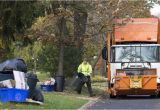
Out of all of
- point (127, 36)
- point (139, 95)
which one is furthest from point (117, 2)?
point (139, 95)

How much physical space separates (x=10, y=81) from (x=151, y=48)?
32.6 ft

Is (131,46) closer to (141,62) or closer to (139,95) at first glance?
(141,62)

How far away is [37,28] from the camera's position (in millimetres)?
28516

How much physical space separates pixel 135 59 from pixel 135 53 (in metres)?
0.29

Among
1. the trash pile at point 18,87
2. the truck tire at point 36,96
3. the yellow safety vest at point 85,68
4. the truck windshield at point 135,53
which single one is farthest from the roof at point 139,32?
the truck tire at point 36,96

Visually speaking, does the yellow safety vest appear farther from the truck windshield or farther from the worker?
the truck windshield

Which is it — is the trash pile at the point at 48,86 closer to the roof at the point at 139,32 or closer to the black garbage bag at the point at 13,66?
the roof at the point at 139,32

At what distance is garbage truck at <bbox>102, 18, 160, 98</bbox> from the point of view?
1022 inches

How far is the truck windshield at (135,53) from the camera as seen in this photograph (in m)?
26.6

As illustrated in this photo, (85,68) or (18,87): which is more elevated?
(85,68)

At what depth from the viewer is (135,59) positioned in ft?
87.5

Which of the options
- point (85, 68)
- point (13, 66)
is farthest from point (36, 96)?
point (85, 68)

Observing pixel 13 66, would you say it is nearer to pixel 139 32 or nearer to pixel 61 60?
pixel 61 60

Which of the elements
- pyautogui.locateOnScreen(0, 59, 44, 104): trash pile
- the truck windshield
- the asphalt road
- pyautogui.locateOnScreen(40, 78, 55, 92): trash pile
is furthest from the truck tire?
the truck windshield
